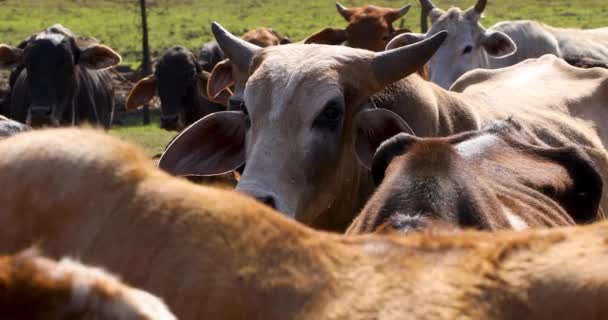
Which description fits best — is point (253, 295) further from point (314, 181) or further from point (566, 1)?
point (566, 1)

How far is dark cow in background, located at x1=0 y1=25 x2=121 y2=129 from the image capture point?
11.3 meters

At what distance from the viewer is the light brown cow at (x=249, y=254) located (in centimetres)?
152

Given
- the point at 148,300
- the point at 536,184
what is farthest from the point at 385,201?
the point at 148,300

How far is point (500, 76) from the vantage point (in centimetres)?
736

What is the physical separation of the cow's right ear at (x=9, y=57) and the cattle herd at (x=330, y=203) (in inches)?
182

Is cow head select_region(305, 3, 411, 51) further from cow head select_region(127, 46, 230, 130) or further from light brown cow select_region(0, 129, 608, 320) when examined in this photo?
light brown cow select_region(0, 129, 608, 320)

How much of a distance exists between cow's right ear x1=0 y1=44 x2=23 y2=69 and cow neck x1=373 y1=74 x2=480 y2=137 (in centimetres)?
730

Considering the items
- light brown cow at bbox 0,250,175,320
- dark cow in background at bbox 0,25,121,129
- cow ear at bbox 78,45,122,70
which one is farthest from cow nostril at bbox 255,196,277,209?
cow ear at bbox 78,45,122,70

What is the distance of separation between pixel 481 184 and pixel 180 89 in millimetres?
10383

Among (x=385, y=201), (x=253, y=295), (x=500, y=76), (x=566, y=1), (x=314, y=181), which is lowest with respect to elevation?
(x=566, y=1)

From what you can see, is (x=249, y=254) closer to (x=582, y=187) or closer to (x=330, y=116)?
(x=330, y=116)

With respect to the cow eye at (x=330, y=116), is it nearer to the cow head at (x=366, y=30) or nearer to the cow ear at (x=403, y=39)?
the cow ear at (x=403, y=39)

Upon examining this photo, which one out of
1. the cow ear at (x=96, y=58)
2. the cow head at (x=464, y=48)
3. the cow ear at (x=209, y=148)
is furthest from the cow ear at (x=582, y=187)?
the cow ear at (x=96, y=58)

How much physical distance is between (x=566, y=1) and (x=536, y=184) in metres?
38.8
